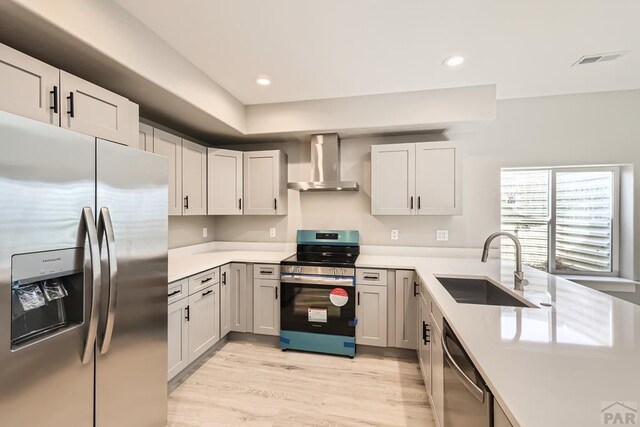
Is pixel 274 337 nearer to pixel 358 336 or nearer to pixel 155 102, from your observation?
pixel 358 336

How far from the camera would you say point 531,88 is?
2.71 meters

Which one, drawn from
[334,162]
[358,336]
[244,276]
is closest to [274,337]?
[244,276]

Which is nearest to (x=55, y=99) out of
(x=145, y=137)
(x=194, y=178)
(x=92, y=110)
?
(x=92, y=110)

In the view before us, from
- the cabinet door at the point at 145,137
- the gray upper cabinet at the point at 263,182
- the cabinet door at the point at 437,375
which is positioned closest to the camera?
the cabinet door at the point at 437,375

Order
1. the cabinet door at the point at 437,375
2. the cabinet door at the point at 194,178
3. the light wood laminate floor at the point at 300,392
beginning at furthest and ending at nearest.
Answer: the cabinet door at the point at 194,178, the light wood laminate floor at the point at 300,392, the cabinet door at the point at 437,375

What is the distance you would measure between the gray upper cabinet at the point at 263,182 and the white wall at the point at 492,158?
0.29 metres

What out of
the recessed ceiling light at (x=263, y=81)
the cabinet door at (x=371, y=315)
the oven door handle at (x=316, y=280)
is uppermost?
the recessed ceiling light at (x=263, y=81)

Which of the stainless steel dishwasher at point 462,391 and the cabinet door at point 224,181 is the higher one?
the cabinet door at point 224,181

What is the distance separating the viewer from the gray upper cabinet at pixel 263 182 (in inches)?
128

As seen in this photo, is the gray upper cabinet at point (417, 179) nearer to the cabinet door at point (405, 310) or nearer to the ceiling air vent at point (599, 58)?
the cabinet door at point (405, 310)

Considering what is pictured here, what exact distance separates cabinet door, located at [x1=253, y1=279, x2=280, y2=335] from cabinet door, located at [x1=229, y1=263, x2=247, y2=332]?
4.6 inches

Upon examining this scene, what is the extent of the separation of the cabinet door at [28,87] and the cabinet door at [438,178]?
2821mm

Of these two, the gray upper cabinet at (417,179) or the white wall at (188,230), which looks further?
the white wall at (188,230)

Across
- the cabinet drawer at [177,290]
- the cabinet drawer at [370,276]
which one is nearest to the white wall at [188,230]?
the cabinet drawer at [177,290]
